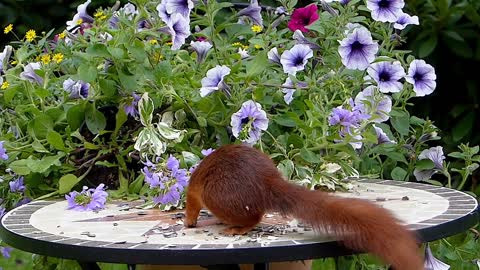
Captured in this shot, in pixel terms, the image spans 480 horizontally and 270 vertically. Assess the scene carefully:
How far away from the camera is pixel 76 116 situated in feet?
6.30

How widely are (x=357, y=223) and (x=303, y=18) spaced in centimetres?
95

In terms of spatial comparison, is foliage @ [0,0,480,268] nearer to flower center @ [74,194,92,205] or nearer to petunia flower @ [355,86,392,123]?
petunia flower @ [355,86,392,123]

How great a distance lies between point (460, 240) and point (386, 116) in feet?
2.53

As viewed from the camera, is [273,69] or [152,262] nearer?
[152,262]

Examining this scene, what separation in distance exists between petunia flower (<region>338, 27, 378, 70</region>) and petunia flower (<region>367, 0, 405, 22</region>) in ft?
0.43

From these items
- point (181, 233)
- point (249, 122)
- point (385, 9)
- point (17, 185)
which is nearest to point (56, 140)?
point (17, 185)

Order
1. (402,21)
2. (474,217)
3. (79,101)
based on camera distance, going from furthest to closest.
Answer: (402,21), (79,101), (474,217)

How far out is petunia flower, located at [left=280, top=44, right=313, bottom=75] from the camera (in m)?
1.89

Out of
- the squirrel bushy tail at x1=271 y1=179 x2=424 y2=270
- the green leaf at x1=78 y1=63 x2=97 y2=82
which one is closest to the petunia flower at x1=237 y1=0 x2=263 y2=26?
the green leaf at x1=78 y1=63 x2=97 y2=82

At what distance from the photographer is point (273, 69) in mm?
2094

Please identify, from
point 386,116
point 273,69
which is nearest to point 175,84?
point 273,69

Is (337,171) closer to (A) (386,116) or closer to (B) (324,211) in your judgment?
(A) (386,116)

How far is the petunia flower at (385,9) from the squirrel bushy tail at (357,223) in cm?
72

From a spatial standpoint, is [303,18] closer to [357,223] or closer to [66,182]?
[66,182]
